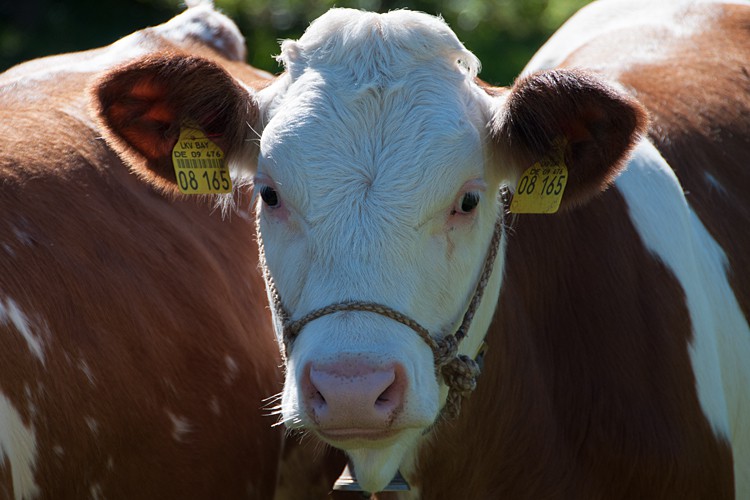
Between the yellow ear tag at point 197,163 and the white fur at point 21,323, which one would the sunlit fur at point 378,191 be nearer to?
the yellow ear tag at point 197,163

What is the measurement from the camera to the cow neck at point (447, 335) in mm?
2594

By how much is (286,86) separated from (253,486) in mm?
1332

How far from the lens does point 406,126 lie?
2.81 m

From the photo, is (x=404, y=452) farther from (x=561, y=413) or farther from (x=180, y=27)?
(x=180, y=27)

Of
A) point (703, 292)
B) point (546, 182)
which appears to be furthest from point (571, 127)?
point (703, 292)

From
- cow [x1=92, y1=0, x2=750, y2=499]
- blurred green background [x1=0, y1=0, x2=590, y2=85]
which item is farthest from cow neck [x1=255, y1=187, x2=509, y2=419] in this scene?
blurred green background [x1=0, y1=0, x2=590, y2=85]

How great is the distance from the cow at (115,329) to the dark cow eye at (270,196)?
413mm

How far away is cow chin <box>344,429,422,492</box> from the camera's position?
9.18ft

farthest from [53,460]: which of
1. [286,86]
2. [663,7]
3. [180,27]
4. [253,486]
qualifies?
[663,7]

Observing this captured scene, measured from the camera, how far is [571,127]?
2.95 meters

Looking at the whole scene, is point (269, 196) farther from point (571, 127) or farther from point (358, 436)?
point (571, 127)

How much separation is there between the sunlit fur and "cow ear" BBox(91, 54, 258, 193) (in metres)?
0.12

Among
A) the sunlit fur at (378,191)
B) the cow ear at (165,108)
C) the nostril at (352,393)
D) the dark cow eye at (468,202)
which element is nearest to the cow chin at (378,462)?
the sunlit fur at (378,191)

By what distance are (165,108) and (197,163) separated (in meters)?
0.18
